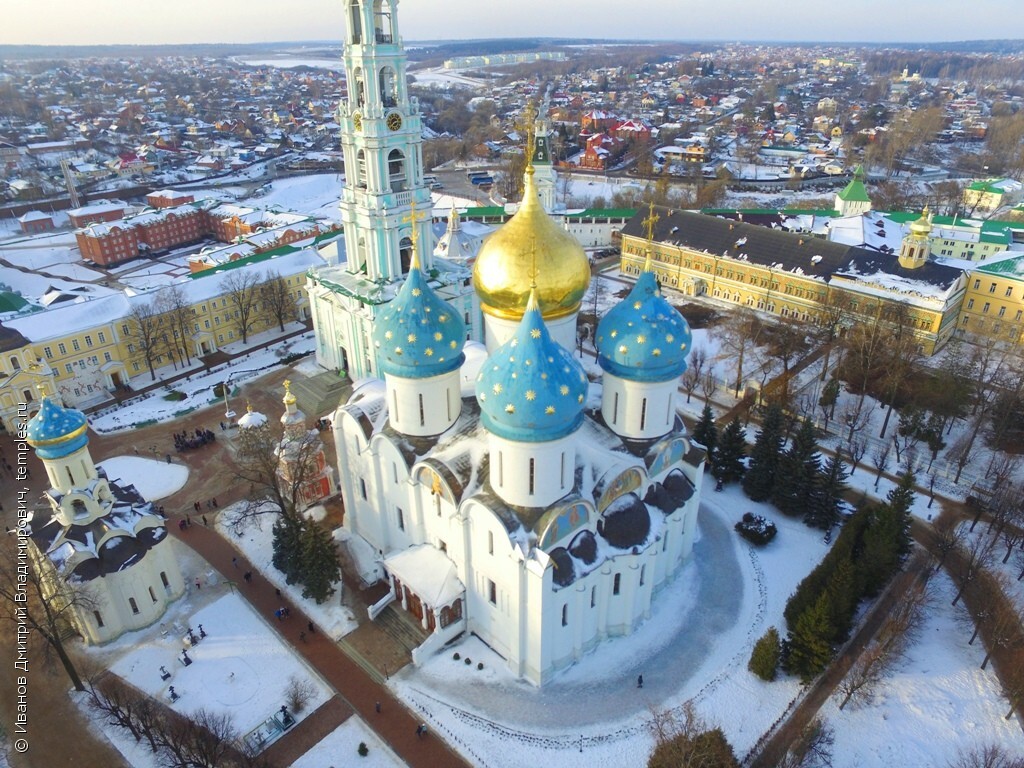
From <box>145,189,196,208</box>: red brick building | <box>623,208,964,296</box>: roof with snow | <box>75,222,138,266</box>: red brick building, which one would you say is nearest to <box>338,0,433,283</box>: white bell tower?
<box>623,208,964,296</box>: roof with snow

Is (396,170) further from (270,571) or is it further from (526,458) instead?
(526,458)

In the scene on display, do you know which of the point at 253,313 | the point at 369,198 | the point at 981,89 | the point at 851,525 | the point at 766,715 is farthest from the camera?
the point at 981,89

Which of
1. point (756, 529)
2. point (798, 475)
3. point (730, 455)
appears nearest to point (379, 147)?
point (730, 455)

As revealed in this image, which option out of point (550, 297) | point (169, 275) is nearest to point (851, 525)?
point (550, 297)

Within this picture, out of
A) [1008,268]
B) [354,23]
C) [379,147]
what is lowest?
[1008,268]

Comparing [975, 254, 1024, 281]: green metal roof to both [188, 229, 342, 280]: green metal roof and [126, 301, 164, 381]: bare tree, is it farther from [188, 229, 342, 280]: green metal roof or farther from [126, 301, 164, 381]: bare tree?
[126, 301, 164, 381]: bare tree

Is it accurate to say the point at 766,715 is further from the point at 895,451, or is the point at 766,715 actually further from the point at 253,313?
the point at 253,313

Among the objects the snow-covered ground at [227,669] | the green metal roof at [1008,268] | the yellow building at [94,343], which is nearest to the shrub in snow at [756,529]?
the snow-covered ground at [227,669]
